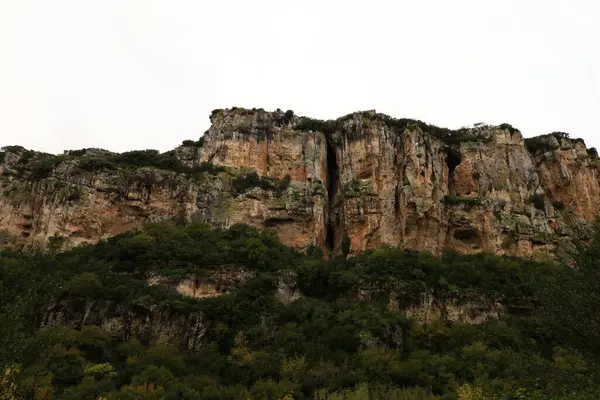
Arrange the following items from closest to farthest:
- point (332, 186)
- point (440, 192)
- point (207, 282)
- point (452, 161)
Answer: point (207, 282), point (440, 192), point (452, 161), point (332, 186)

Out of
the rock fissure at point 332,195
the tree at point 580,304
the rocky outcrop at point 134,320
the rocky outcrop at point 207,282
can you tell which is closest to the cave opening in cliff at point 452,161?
the rock fissure at point 332,195

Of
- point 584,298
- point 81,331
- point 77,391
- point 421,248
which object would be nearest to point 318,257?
point 421,248

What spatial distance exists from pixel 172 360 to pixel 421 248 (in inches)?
1051

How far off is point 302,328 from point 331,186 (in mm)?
25656

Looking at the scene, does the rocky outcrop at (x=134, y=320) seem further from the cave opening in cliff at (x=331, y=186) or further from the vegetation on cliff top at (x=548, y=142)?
the vegetation on cliff top at (x=548, y=142)

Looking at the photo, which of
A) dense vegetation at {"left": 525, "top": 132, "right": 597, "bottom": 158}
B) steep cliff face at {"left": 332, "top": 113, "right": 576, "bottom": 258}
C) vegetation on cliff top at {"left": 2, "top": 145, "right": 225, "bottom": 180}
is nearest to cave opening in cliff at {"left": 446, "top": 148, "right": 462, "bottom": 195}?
steep cliff face at {"left": 332, "top": 113, "right": 576, "bottom": 258}

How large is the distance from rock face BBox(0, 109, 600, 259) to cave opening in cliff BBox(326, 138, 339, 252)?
15cm

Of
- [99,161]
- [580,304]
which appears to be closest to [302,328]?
[580,304]

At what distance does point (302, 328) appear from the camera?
37500 millimetres

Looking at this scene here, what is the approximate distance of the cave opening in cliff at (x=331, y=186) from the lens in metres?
56.0

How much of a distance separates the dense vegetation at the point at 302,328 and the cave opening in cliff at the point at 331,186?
7257mm

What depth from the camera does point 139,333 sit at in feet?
121

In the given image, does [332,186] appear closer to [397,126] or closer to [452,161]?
[397,126]

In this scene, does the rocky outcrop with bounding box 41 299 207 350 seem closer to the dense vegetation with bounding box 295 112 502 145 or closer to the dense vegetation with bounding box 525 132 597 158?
the dense vegetation with bounding box 295 112 502 145
